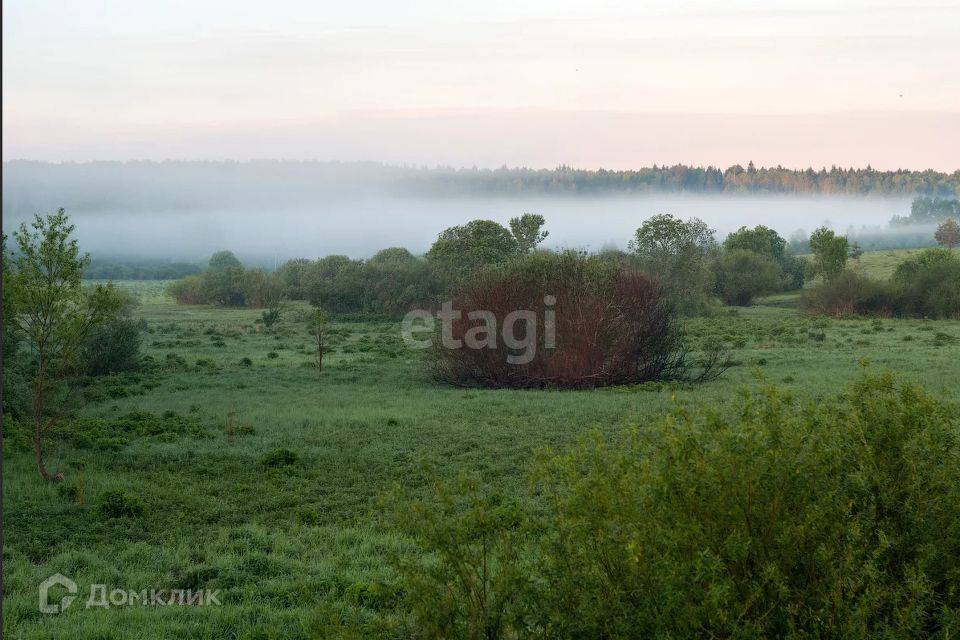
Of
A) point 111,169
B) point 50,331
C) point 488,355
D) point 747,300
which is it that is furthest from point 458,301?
point 111,169

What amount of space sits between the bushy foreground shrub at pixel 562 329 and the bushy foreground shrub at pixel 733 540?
17.8m

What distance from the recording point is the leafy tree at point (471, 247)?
54.1 m

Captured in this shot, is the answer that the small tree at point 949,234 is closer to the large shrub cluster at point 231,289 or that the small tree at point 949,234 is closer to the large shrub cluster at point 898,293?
the large shrub cluster at point 898,293

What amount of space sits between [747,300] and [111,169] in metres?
167

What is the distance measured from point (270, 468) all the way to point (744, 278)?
188 feet

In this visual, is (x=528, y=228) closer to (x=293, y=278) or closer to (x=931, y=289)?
(x=293, y=278)

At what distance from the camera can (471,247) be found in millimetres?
55094

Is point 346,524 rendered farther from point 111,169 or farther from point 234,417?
point 111,169

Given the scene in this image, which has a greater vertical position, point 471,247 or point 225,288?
point 471,247

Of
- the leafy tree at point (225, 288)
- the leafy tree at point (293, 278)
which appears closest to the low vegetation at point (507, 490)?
the leafy tree at point (293, 278)

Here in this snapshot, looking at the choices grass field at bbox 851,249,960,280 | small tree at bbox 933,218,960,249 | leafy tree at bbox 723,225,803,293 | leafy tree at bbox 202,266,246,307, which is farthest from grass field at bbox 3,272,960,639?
small tree at bbox 933,218,960,249

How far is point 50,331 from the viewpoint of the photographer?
12.5 metres

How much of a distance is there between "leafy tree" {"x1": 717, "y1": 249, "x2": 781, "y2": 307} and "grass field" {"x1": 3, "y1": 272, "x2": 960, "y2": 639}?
3544 centimetres

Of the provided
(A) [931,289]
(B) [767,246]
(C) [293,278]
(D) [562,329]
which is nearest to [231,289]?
(C) [293,278]
